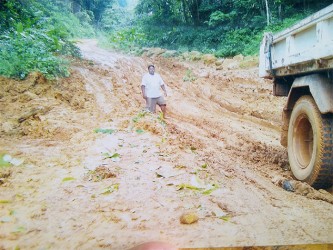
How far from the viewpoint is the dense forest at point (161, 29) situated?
29.7ft

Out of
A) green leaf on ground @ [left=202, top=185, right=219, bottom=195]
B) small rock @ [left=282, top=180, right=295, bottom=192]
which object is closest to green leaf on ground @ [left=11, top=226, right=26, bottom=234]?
green leaf on ground @ [left=202, top=185, right=219, bottom=195]

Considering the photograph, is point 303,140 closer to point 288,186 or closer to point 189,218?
point 288,186

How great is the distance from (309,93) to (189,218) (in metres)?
2.40

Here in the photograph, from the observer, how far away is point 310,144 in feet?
13.4

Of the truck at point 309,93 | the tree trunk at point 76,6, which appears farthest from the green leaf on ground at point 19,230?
the tree trunk at point 76,6

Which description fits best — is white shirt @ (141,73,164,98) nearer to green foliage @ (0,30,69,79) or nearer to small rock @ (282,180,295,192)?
green foliage @ (0,30,69,79)

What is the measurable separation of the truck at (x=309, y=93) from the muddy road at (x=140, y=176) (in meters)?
0.31

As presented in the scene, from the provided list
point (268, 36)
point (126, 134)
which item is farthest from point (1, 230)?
point (268, 36)

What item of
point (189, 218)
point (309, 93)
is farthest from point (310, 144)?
point (189, 218)

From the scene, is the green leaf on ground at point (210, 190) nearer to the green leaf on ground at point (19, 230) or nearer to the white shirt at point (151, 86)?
the green leaf on ground at point (19, 230)

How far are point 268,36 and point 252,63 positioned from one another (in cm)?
705

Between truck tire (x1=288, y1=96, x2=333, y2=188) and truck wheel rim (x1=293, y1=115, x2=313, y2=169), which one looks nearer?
truck tire (x1=288, y1=96, x2=333, y2=188)

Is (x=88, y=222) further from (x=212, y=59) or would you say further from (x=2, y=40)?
(x=212, y=59)

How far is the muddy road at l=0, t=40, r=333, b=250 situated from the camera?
2590 mm
